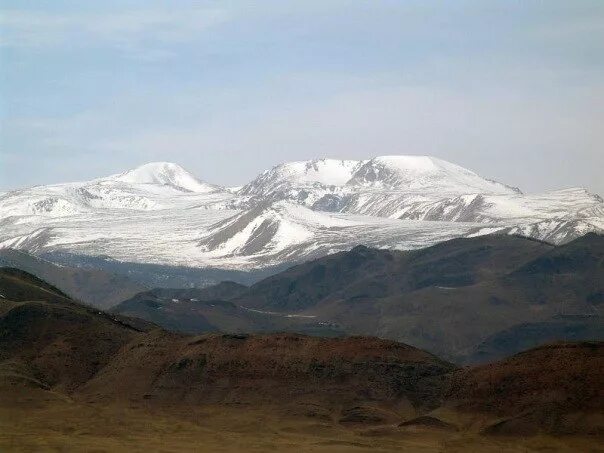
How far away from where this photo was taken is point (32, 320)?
418 feet

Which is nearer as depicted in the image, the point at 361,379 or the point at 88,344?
the point at 361,379

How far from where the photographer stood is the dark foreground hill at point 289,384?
98500 mm

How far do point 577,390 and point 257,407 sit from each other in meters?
26.2

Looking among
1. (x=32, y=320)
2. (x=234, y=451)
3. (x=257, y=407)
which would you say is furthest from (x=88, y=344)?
(x=234, y=451)

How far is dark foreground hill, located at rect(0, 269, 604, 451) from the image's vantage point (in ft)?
323

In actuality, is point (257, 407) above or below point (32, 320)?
below

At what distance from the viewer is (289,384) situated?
110062 millimetres

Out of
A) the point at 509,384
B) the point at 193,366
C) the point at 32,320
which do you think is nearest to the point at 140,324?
the point at 32,320

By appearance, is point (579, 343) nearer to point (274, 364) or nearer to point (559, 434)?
point (559, 434)

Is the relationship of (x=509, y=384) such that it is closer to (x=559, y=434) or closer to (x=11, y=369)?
(x=559, y=434)

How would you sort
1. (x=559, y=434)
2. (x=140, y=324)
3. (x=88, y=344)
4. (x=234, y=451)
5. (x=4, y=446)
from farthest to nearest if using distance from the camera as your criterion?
(x=140, y=324)
(x=88, y=344)
(x=559, y=434)
(x=234, y=451)
(x=4, y=446)

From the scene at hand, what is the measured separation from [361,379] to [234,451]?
23.5 meters

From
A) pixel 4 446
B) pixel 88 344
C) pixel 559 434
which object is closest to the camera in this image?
pixel 4 446

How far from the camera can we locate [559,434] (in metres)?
95.3
